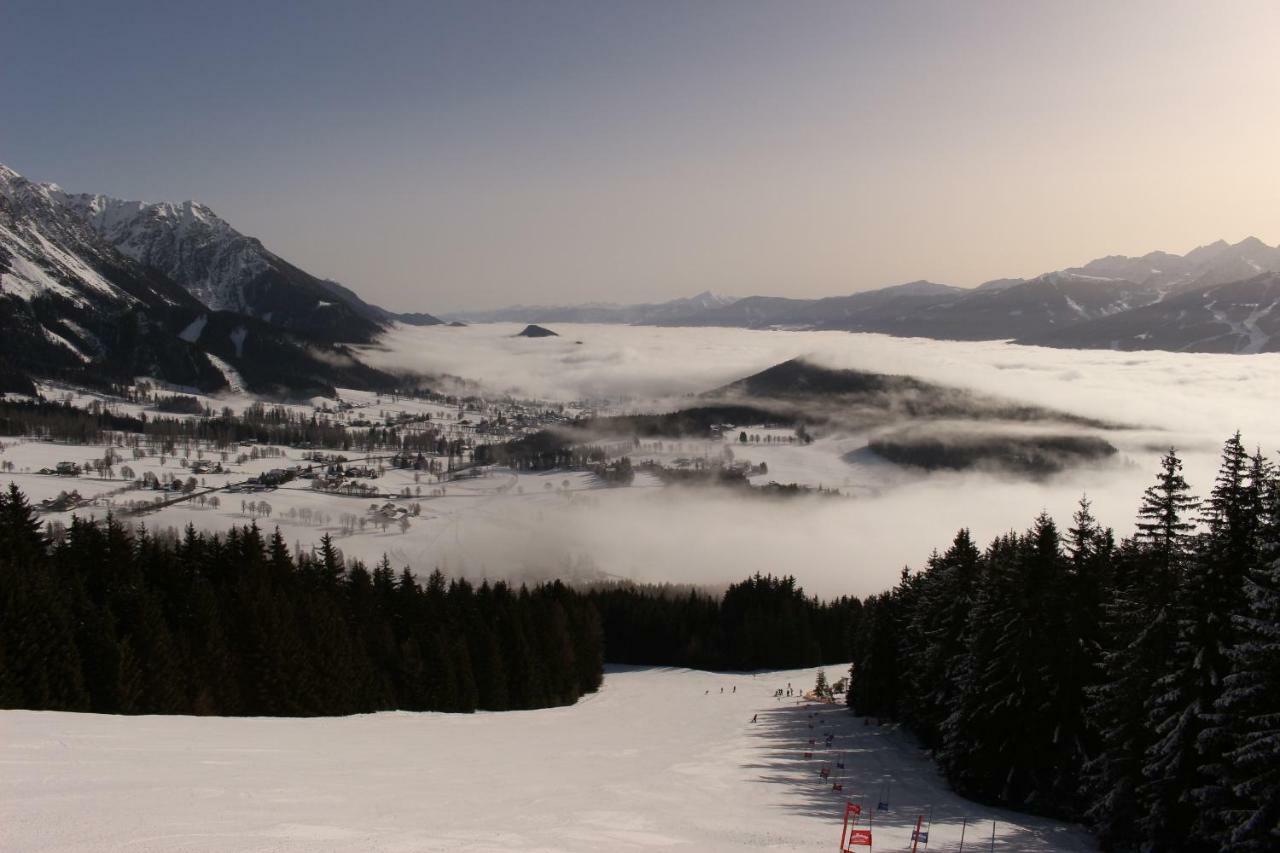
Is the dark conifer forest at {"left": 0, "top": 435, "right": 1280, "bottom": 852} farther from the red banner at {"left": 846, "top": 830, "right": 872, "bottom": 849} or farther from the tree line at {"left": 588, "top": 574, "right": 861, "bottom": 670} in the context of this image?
the tree line at {"left": 588, "top": 574, "right": 861, "bottom": 670}

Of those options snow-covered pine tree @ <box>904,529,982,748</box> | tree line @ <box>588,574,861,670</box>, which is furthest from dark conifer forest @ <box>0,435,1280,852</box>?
tree line @ <box>588,574,861,670</box>

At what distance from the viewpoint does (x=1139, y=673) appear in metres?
32.4

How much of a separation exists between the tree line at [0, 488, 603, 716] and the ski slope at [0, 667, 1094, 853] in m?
4.80

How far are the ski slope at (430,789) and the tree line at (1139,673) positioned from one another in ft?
10.4

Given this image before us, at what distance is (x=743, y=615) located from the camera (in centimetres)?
13875

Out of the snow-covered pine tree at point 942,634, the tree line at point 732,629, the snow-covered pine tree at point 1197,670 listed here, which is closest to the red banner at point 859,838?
the snow-covered pine tree at point 1197,670

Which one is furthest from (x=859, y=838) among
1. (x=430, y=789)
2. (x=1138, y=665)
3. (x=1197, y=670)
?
(x=430, y=789)

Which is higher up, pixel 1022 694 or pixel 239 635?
pixel 1022 694

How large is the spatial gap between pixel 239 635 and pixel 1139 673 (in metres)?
51.5

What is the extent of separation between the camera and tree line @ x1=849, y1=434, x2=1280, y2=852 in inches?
1023

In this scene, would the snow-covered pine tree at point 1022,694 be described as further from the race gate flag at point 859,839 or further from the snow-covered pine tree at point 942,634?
the race gate flag at point 859,839

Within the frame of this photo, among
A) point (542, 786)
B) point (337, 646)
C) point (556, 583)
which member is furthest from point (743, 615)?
point (542, 786)

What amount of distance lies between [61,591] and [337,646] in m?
17.2

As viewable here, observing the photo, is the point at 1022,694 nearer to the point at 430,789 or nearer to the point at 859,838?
the point at 859,838
